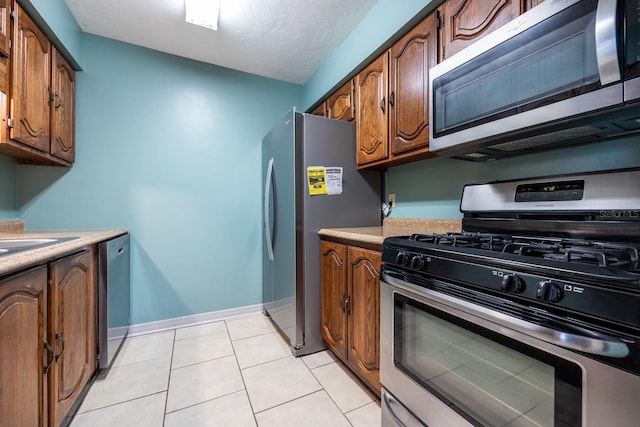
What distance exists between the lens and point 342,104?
2191 mm

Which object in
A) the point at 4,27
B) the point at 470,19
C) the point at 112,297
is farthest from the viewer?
the point at 112,297

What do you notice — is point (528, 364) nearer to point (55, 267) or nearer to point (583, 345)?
point (583, 345)

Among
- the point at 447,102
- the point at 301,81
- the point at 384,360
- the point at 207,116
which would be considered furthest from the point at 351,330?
the point at 301,81

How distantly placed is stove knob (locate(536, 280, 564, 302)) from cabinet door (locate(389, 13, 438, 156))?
96cm

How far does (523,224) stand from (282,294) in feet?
5.30

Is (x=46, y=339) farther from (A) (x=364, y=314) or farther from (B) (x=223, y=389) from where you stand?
(A) (x=364, y=314)

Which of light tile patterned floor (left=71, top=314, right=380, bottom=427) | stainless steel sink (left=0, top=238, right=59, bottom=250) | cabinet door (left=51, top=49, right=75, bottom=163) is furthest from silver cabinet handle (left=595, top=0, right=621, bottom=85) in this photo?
cabinet door (left=51, top=49, right=75, bottom=163)

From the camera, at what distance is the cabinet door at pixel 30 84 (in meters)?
1.42

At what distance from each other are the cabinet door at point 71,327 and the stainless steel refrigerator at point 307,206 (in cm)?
116

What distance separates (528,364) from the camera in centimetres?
69

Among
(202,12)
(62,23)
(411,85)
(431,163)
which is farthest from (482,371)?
(62,23)

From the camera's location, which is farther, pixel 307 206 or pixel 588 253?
pixel 307 206

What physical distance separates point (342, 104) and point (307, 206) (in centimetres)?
97

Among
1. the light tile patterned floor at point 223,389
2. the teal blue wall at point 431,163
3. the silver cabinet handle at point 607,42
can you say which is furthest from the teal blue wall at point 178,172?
the silver cabinet handle at point 607,42
